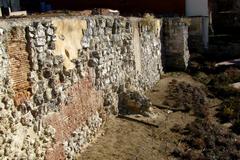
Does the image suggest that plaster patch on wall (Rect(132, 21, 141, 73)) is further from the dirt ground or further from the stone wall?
the dirt ground

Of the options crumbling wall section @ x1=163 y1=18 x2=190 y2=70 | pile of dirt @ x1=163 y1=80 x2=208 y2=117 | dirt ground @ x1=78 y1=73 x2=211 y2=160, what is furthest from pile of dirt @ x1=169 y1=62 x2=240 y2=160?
crumbling wall section @ x1=163 y1=18 x2=190 y2=70

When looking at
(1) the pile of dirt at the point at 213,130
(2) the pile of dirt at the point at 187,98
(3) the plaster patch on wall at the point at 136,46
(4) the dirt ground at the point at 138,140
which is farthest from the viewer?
(3) the plaster patch on wall at the point at 136,46

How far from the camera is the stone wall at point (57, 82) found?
26.1 ft

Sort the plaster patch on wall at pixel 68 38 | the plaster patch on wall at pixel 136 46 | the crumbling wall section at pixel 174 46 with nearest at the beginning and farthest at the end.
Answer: the plaster patch on wall at pixel 68 38 < the plaster patch on wall at pixel 136 46 < the crumbling wall section at pixel 174 46

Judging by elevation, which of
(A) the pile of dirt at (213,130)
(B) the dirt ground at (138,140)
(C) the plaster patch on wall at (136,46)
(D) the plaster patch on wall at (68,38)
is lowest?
(A) the pile of dirt at (213,130)

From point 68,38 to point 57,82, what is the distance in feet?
4.08

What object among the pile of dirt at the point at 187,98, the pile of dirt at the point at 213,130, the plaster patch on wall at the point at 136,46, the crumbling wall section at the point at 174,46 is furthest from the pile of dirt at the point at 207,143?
the crumbling wall section at the point at 174,46

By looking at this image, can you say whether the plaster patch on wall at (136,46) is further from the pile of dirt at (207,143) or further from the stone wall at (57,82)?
the pile of dirt at (207,143)

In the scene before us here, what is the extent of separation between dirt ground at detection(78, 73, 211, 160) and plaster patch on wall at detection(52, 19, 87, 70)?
201cm

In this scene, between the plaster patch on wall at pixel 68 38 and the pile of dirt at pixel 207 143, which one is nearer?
the plaster patch on wall at pixel 68 38

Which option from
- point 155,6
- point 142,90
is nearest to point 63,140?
point 142,90

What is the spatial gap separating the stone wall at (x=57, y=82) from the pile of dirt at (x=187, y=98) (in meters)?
2.02

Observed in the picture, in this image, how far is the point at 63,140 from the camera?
968 cm

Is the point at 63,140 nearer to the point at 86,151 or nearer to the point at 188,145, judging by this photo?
the point at 86,151
